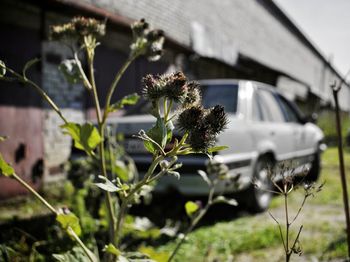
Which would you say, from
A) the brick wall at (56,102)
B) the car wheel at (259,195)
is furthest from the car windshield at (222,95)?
the brick wall at (56,102)

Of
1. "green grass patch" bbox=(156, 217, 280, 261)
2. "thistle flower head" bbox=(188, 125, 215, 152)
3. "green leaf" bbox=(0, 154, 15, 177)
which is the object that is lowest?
"green grass patch" bbox=(156, 217, 280, 261)

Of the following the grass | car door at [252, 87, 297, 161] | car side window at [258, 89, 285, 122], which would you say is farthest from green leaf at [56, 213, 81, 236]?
car side window at [258, 89, 285, 122]

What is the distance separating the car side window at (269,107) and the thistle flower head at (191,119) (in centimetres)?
447

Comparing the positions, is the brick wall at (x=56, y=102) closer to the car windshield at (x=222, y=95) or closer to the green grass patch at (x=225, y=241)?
the car windshield at (x=222, y=95)

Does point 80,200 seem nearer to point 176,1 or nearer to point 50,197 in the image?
point 50,197

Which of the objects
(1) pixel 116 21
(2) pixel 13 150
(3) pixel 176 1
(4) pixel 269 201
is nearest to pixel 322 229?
(4) pixel 269 201

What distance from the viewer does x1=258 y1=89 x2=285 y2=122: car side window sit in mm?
5686

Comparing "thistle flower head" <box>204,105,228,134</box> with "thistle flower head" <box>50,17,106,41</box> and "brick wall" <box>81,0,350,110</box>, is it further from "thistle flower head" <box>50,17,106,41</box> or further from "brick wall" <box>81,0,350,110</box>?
"brick wall" <box>81,0,350,110</box>

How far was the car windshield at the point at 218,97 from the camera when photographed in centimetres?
505

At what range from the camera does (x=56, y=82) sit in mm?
6574

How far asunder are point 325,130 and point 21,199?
1829 centimetres

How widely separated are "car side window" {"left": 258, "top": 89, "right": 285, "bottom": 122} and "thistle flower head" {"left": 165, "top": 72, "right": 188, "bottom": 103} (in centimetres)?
444

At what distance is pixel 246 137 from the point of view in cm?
475

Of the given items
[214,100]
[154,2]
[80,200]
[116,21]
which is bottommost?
[80,200]
